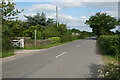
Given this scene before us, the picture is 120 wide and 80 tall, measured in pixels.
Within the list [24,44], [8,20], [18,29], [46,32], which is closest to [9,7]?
[8,20]

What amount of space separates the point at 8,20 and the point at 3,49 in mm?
3083

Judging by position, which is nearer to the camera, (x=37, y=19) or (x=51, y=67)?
(x=51, y=67)

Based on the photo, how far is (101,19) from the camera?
6431 centimetres

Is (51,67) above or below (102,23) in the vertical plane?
below

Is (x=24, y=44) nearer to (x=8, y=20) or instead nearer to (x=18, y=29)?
(x=18, y=29)

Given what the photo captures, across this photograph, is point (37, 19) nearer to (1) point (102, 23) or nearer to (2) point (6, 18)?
(2) point (6, 18)

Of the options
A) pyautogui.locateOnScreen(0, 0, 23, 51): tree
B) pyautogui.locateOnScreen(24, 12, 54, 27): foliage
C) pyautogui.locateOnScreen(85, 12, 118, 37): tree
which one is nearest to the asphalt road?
pyautogui.locateOnScreen(0, 0, 23, 51): tree

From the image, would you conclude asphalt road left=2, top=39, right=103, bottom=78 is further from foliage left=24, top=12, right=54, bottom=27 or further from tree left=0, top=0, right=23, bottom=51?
foliage left=24, top=12, right=54, bottom=27

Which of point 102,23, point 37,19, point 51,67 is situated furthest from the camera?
point 102,23

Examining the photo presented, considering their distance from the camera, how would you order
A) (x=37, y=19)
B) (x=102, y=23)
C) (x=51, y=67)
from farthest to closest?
(x=102, y=23)
(x=37, y=19)
(x=51, y=67)

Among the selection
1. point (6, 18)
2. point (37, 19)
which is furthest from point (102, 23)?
point (6, 18)

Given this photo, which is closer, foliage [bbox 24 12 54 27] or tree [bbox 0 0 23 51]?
tree [bbox 0 0 23 51]

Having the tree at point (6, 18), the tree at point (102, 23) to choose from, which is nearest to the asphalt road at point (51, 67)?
the tree at point (6, 18)

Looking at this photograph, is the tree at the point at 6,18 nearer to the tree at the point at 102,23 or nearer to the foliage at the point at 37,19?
the foliage at the point at 37,19
